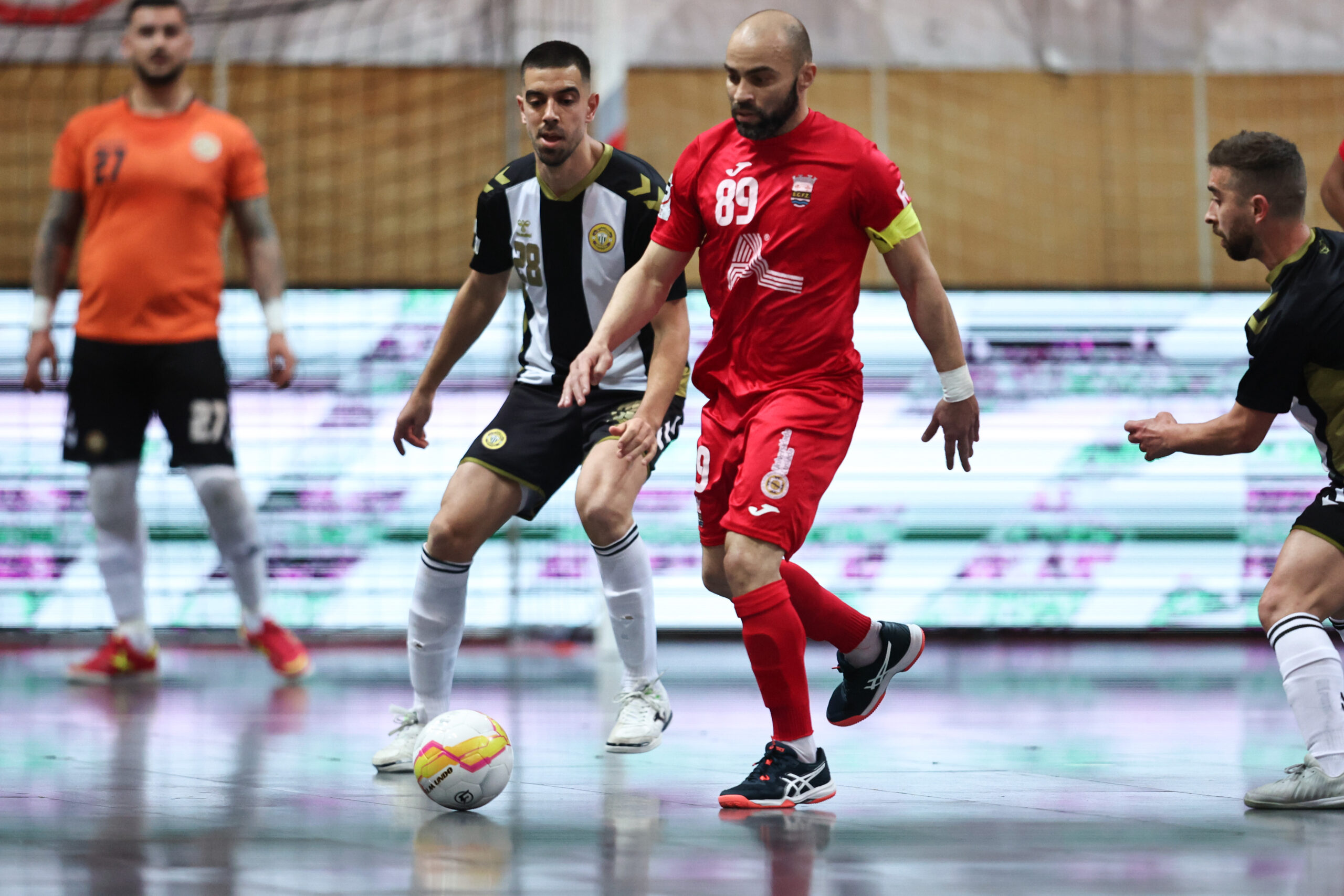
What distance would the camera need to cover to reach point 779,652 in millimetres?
4504

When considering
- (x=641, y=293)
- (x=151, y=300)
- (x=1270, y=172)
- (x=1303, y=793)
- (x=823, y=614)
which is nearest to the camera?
(x=1303, y=793)

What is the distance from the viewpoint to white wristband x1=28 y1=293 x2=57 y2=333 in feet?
26.3

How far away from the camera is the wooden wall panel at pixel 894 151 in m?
10.6

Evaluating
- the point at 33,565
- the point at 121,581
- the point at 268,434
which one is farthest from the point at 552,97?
the point at 33,565

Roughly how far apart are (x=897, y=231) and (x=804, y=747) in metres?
1.43

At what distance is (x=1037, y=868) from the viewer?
3.48m

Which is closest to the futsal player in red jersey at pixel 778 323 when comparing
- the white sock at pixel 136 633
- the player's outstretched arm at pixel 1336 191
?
the player's outstretched arm at pixel 1336 191

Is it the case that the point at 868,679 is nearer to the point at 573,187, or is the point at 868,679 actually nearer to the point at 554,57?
the point at 573,187

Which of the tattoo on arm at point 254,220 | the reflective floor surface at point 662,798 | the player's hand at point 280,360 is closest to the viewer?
the reflective floor surface at point 662,798

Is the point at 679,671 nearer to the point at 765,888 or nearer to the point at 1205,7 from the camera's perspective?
the point at 765,888

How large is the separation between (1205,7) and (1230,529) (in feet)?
11.7

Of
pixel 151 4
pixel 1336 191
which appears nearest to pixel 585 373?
pixel 1336 191

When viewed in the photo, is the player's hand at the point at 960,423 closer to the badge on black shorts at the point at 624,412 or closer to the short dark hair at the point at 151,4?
the badge on black shorts at the point at 624,412

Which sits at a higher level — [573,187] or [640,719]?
[573,187]
